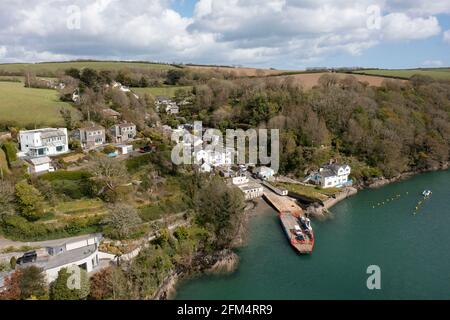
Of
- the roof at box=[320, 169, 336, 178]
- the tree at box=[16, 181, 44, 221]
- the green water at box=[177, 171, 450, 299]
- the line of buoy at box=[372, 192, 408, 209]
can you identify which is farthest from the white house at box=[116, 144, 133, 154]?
the line of buoy at box=[372, 192, 408, 209]

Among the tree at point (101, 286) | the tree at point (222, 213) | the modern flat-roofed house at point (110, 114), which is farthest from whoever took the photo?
the modern flat-roofed house at point (110, 114)

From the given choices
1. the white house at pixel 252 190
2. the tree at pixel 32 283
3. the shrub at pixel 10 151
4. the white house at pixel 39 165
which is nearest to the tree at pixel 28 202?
the white house at pixel 39 165

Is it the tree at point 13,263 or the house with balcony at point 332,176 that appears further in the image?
the house with balcony at point 332,176

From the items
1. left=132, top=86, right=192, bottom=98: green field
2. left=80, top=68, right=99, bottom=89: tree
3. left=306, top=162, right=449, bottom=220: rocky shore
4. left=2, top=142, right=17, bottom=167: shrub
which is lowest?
left=306, top=162, right=449, bottom=220: rocky shore

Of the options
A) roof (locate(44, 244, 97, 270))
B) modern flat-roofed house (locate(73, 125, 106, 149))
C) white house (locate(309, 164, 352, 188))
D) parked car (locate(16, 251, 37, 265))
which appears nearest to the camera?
roof (locate(44, 244, 97, 270))

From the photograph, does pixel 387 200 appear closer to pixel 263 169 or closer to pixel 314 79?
pixel 263 169

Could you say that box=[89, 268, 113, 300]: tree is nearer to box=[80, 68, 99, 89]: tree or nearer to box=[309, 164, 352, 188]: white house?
box=[309, 164, 352, 188]: white house

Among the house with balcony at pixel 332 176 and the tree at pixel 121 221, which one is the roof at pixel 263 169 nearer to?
the house with balcony at pixel 332 176
